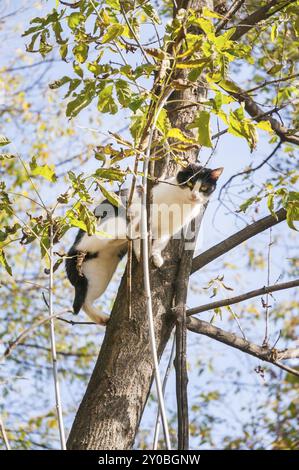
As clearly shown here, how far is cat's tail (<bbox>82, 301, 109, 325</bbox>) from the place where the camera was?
4.66m

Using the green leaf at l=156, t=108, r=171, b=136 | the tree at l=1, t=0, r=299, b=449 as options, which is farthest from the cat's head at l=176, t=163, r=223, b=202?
the green leaf at l=156, t=108, r=171, b=136

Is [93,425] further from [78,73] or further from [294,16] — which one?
[294,16]

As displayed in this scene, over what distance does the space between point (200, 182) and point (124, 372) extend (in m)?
2.21

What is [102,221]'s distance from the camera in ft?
15.8

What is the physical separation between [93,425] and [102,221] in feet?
6.51

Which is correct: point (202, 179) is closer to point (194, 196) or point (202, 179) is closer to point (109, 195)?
point (194, 196)

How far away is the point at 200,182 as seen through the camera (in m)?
5.06

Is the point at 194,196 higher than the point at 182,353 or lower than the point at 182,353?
higher

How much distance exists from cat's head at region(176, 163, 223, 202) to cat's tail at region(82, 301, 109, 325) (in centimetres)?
111

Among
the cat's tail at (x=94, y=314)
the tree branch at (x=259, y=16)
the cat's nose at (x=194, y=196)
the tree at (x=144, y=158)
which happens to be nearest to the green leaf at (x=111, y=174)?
the tree at (x=144, y=158)

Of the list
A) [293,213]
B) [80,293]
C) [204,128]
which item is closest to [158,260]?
[293,213]

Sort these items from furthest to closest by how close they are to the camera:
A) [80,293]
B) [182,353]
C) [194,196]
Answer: [194,196], [80,293], [182,353]

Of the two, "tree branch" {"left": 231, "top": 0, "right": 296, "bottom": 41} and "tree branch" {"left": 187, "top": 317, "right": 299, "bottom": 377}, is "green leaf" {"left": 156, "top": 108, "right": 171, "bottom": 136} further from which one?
"tree branch" {"left": 231, "top": 0, "right": 296, "bottom": 41}
